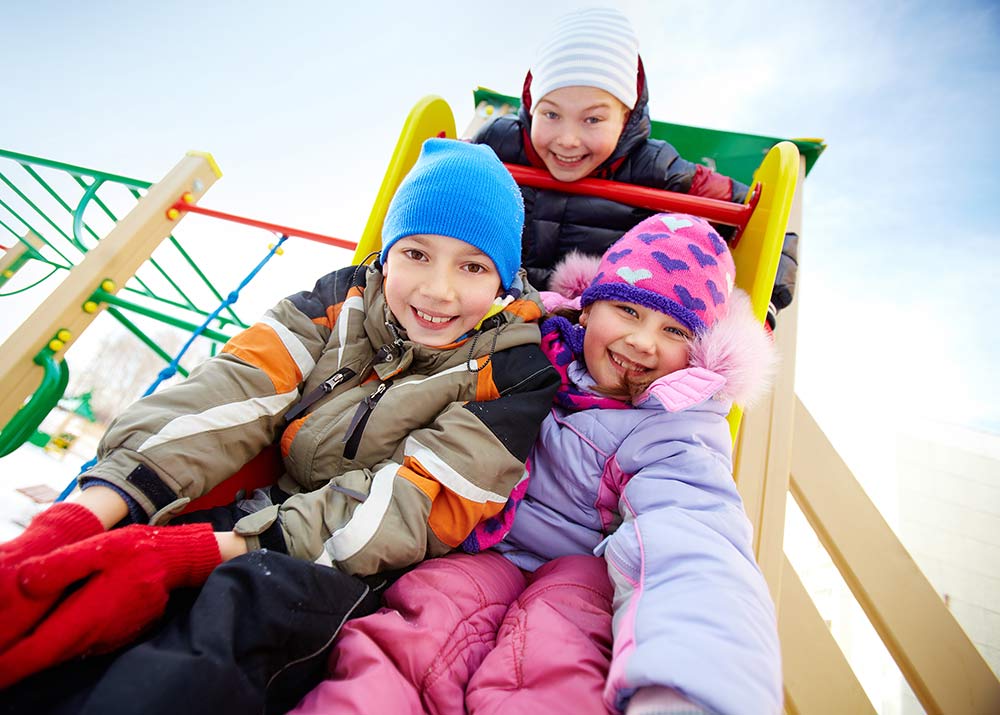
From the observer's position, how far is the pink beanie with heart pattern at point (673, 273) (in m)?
0.89

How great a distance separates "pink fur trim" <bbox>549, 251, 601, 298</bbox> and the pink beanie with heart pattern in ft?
0.50

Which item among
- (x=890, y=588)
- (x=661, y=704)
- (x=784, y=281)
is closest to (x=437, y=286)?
(x=661, y=704)

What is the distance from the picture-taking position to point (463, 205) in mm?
845

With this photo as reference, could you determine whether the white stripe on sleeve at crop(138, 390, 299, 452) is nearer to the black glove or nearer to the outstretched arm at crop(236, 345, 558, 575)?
the outstretched arm at crop(236, 345, 558, 575)

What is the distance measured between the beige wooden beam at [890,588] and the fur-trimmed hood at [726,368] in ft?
2.74

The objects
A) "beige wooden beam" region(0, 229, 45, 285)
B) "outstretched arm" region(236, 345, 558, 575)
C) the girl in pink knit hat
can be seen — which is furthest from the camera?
"beige wooden beam" region(0, 229, 45, 285)

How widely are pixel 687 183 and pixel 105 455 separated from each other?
1497mm

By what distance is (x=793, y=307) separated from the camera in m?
1.67

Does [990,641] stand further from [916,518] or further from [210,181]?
[210,181]

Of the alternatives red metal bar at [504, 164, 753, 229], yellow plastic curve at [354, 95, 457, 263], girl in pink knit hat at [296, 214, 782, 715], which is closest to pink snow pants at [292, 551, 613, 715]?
girl in pink knit hat at [296, 214, 782, 715]

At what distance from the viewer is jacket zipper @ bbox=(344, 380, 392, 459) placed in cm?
79

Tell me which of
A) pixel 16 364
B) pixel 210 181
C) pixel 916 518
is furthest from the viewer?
pixel 916 518

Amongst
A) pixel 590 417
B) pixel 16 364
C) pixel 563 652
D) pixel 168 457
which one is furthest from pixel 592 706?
pixel 16 364

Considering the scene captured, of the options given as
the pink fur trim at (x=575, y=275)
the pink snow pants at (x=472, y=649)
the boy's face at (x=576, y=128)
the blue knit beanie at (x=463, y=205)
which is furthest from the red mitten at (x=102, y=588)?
the boy's face at (x=576, y=128)
